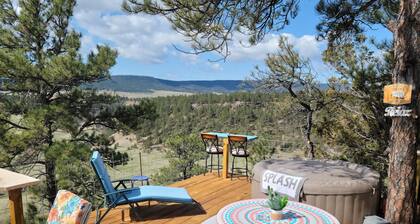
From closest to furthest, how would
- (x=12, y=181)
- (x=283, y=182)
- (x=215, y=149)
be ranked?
(x=12, y=181) → (x=283, y=182) → (x=215, y=149)

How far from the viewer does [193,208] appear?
4.58m

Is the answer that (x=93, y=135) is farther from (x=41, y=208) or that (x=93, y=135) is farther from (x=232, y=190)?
(x=232, y=190)

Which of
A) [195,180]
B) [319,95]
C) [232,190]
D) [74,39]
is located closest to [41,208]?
[74,39]

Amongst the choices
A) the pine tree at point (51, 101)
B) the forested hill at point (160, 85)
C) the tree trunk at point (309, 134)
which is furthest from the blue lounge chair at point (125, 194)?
the forested hill at point (160, 85)

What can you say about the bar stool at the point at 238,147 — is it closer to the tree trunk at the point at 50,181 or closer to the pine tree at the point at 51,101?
the pine tree at the point at 51,101

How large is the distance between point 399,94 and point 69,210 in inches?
133

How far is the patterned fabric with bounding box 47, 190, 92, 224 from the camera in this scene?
240cm

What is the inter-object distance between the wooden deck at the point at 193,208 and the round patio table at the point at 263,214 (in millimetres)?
1117

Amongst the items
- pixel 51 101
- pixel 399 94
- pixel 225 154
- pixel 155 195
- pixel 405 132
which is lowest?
pixel 155 195

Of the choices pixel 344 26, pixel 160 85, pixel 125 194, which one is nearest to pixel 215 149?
pixel 125 194

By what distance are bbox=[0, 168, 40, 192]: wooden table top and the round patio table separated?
5.39 feet

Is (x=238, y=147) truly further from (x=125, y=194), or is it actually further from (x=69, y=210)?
(x=69, y=210)

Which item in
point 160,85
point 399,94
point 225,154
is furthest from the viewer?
point 160,85

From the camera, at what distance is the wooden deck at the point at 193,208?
4.14 metres
